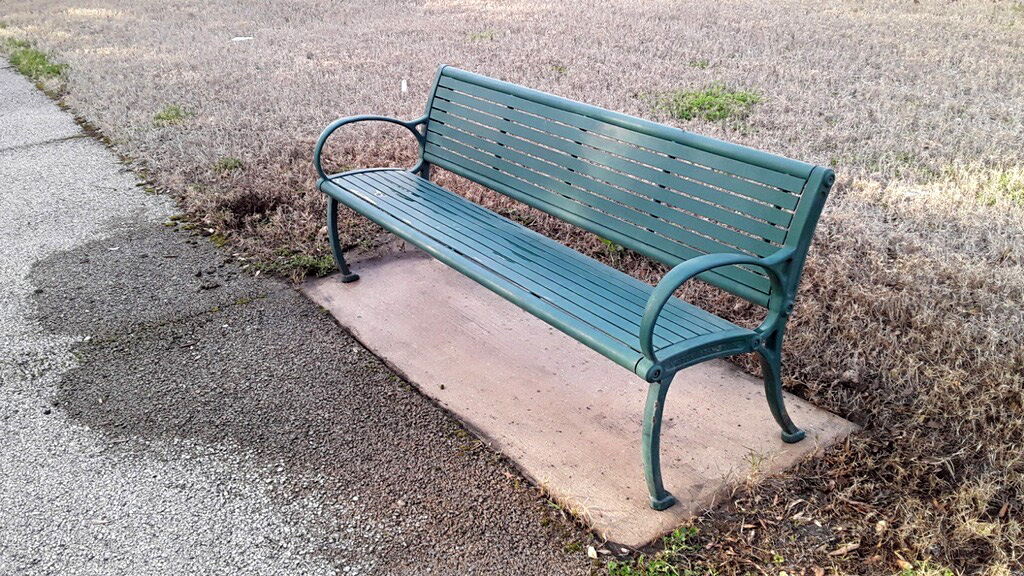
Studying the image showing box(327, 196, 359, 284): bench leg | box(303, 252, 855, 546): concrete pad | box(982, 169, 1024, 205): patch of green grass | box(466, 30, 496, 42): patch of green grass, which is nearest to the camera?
box(303, 252, 855, 546): concrete pad

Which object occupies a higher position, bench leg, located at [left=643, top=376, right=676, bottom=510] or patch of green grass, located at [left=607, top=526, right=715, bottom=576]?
bench leg, located at [left=643, top=376, right=676, bottom=510]

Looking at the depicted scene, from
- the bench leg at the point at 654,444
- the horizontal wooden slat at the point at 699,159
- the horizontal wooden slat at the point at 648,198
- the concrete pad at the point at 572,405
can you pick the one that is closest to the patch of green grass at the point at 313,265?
the concrete pad at the point at 572,405

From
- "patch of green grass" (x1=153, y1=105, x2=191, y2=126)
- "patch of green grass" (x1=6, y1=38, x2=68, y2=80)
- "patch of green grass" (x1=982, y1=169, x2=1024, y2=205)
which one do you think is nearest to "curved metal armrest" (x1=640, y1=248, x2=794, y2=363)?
"patch of green grass" (x1=982, y1=169, x2=1024, y2=205)

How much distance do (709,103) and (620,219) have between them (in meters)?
3.89

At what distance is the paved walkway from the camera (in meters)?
2.65

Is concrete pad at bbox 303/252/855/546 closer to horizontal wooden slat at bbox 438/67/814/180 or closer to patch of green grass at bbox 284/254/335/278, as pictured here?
patch of green grass at bbox 284/254/335/278

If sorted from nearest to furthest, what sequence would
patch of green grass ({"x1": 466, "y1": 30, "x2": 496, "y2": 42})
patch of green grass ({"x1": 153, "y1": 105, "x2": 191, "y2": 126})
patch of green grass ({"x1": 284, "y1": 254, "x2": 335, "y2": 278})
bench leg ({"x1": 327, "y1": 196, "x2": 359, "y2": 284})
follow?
1. bench leg ({"x1": 327, "y1": 196, "x2": 359, "y2": 284})
2. patch of green grass ({"x1": 284, "y1": 254, "x2": 335, "y2": 278})
3. patch of green grass ({"x1": 153, "y1": 105, "x2": 191, "y2": 126})
4. patch of green grass ({"x1": 466, "y1": 30, "x2": 496, "y2": 42})

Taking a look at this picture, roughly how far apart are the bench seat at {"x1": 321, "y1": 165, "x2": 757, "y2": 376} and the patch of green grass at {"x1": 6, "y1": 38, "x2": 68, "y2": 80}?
23.4ft

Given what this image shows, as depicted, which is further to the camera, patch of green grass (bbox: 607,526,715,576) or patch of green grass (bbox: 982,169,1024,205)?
patch of green grass (bbox: 982,169,1024,205)

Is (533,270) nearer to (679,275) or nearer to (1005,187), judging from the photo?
(679,275)

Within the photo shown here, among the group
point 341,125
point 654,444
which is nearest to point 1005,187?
point 654,444

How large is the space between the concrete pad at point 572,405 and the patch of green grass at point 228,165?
2049 millimetres

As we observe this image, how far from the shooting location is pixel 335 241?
4352 mm

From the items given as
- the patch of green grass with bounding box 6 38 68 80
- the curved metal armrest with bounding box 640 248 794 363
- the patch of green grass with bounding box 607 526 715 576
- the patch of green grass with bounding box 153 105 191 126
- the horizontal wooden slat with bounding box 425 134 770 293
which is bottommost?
the patch of green grass with bounding box 6 38 68 80
